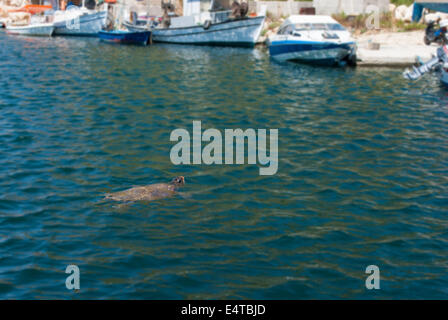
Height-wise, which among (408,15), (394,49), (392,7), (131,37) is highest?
(392,7)

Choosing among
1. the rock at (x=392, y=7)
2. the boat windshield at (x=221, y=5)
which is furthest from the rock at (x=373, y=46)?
the boat windshield at (x=221, y=5)

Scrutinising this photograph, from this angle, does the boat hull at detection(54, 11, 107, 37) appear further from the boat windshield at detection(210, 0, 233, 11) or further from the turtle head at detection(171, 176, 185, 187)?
the turtle head at detection(171, 176, 185, 187)

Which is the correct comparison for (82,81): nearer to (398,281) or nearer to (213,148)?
(213,148)

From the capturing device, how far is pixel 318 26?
28.7 meters

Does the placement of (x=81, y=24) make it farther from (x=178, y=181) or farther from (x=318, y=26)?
(x=178, y=181)

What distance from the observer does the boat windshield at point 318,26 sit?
2850cm

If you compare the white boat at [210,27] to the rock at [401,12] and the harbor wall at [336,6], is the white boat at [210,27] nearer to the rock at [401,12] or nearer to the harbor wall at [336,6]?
the harbor wall at [336,6]

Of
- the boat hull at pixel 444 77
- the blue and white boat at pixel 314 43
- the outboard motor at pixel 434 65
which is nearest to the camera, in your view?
the boat hull at pixel 444 77

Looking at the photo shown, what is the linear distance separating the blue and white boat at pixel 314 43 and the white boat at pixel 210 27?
7658 millimetres

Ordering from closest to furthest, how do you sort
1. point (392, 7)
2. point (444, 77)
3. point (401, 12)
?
point (444, 77) < point (401, 12) < point (392, 7)

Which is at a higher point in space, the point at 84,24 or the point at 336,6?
the point at 336,6

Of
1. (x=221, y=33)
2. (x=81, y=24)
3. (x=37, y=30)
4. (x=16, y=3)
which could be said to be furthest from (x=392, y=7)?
(x=16, y=3)

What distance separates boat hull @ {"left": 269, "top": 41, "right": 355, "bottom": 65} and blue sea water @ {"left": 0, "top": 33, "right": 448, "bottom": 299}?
22.2 feet

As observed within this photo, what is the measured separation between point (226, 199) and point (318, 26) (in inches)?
819
